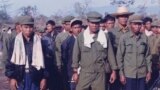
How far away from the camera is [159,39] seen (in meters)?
11.7

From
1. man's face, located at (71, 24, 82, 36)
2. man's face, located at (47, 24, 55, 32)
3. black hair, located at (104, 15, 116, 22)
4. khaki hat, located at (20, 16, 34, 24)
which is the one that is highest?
khaki hat, located at (20, 16, 34, 24)

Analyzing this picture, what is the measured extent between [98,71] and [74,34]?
2001 mm

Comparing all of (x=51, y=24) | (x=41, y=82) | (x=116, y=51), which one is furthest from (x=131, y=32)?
(x=51, y=24)

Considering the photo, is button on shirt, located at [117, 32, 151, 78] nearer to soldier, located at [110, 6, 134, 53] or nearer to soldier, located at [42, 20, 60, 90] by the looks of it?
soldier, located at [110, 6, 134, 53]

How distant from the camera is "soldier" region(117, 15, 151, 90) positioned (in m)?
10.1

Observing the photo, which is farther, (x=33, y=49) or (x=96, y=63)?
(x=96, y=63)

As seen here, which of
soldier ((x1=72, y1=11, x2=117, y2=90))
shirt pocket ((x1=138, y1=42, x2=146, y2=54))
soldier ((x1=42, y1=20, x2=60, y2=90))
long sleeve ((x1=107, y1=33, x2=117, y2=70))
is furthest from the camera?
shirt pocket ((x1=138, y1=42, x2=146, y2=54))

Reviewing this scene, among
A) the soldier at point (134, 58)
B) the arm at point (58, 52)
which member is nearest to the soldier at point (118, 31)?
the soldier at point (134, 58)

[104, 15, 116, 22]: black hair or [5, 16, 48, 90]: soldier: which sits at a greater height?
[104, 15, 116, 22]: black hair

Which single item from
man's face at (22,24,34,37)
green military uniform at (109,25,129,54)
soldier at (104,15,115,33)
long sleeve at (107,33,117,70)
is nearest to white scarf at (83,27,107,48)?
long sleeve at (107,33,117,70)

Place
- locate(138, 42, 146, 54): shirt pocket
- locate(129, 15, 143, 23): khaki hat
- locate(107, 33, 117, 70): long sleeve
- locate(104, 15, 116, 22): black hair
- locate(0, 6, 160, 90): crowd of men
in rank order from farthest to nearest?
locate(104, 15, 116, 22): black hair → locate(138, 42, 146, 54): shirt pocket → locate(129, 15, 143, 23): khaki hat → locate(107, 33, 117, 70): long sleeve → locate(0, 6, 160, 90): crowd of men

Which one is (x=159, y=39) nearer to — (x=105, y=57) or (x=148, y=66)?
(x=148, y=66)

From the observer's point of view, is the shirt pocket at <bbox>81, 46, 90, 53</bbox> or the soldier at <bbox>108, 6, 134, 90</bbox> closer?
the shirt pocket at <bbox>81, 46, 90, 53</bbox>

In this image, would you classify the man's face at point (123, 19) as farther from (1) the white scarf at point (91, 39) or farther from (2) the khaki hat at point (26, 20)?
(2) the khaki hat at point (26, 20)
